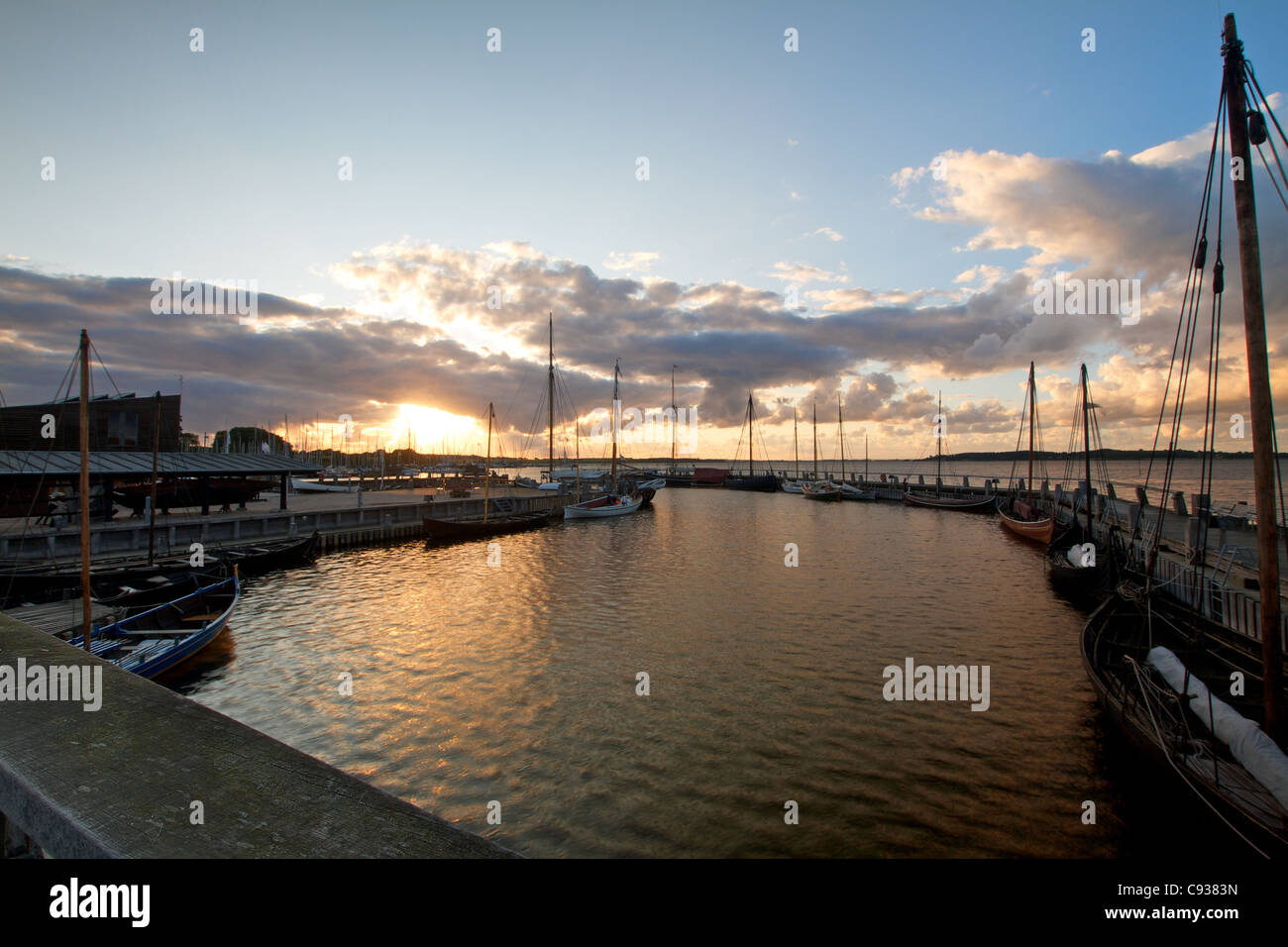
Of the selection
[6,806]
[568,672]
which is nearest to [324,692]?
[568,672]

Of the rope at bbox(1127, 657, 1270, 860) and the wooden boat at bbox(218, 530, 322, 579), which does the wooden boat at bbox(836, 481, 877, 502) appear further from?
the rope at bbox(1127, 657, 1270, 860)

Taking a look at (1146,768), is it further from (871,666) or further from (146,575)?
(146,575)

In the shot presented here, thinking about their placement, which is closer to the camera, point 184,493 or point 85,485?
point 85,485

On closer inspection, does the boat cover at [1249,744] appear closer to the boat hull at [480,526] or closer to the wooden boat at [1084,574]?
the wooden boat at [1084,574]

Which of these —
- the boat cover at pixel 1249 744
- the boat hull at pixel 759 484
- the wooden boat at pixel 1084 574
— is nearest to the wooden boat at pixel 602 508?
the wooden boat at pixel 1084 574

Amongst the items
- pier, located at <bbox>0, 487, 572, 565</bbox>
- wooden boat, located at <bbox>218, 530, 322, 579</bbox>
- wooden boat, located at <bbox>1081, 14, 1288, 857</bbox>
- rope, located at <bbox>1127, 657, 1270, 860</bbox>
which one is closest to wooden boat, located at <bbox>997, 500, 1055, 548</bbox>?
wooden boat, located at <bbox>1081, 14, 1288, 857</bbox>

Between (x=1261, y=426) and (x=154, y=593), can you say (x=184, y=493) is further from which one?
(x=1261, y=426)

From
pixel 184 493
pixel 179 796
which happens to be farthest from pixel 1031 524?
pixel 184 493

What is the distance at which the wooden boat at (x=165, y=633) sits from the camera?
1365cm

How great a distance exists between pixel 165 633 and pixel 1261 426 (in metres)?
22.5

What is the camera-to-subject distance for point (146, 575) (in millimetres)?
21969

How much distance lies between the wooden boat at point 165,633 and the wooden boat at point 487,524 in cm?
2106

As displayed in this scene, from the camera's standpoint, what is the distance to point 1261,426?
26.8 feet
